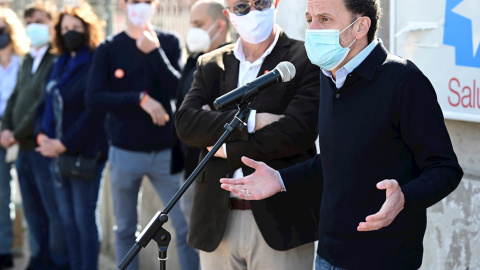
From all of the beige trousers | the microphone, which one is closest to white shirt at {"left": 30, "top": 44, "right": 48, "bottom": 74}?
the beige trousers

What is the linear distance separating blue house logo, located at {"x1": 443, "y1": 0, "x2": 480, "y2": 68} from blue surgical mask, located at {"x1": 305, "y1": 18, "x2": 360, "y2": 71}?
3.01ft

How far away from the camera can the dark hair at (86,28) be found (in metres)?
6.76

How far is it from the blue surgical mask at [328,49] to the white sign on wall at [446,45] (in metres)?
0.94

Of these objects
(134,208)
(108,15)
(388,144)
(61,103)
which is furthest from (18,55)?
(388,144)

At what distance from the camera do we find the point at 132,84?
6000 millimetres

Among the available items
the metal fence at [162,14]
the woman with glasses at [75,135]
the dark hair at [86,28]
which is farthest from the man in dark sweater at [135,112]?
the metal fence at [162,14]

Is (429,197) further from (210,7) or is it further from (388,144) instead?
(210,7)

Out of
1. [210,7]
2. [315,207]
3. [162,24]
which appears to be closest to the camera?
[315,207]

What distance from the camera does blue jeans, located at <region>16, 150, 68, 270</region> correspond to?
7.12 m

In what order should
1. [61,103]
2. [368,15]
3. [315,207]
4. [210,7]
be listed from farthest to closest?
1. [61,103]
2. [210,7]
3. [315,207]
4. [368,15]

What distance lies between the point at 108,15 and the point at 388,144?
5.69m

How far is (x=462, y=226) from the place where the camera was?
4.11 metres

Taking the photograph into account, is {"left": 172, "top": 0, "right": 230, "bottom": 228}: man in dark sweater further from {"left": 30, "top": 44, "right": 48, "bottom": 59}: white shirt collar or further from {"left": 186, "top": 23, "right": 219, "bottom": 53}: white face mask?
{"left": 30, "top": 44, "right": 48, "bottom": 59}: white shirt collar

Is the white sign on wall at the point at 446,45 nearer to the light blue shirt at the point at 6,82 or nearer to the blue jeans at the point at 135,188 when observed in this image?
the blue jeans at the point at 135,188
